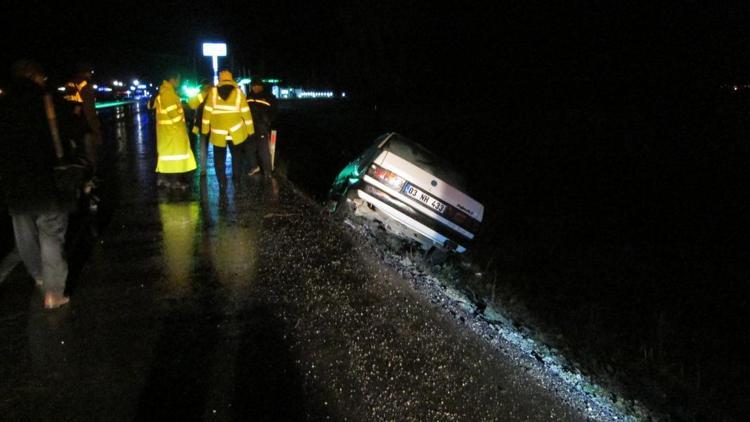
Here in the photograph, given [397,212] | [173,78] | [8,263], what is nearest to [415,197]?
Result: [397,212]

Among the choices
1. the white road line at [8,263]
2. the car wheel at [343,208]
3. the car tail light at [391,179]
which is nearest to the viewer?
the white road line at [8,263]

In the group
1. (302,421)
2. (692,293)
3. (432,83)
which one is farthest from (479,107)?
(302,421)

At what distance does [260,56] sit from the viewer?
4941 cm

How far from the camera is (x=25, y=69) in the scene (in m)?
4.03

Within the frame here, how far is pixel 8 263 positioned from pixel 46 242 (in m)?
1.77

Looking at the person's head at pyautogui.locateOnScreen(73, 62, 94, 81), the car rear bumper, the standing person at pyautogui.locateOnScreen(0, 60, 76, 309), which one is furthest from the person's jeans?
the person's head at pyautogui.locateOnScreen(73, 62, 94, 81)

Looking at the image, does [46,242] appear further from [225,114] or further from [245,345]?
[225,114]

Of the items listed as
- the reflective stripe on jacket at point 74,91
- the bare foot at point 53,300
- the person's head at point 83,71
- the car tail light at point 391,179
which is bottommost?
the bare foot at point 53,300

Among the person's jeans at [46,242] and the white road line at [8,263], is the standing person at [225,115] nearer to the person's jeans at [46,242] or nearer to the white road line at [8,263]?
the white road line at [8,263]

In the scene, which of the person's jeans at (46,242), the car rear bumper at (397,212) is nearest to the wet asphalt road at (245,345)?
the person's jeans at (46,242)

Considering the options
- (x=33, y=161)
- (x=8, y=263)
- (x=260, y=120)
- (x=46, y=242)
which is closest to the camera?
(x=33, y=161)

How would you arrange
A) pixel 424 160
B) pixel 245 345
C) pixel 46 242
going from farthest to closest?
pixel 424 160, pixel 46 242, pixel 245 345

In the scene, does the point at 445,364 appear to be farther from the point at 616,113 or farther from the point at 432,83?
the point at 432,83

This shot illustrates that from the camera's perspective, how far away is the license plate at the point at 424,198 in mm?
6047
